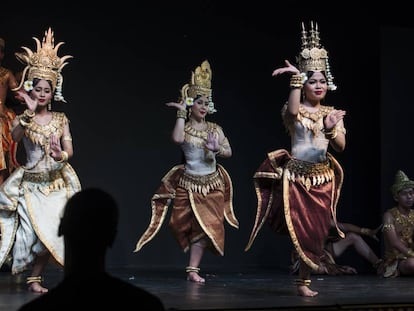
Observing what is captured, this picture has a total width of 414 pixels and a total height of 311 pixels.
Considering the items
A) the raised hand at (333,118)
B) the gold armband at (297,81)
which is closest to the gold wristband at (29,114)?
the gold armband at (297,81)

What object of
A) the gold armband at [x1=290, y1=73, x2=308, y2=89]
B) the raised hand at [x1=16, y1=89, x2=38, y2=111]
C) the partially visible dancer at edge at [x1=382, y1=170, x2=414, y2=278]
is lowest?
the partially visible dancer at edge at [x1=382, y1=170, x2=414, y2=278]

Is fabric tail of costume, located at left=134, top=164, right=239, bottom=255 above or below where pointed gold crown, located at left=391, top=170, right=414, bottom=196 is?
below

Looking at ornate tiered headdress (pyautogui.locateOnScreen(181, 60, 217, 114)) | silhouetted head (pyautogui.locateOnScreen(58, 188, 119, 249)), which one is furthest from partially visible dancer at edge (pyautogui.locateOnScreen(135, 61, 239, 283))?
silhouetted head (pyautogui.locateOnScreen(58, 188, 119, 249))

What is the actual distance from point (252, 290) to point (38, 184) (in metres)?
1.43

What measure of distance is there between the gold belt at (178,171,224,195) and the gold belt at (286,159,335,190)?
1.14 m

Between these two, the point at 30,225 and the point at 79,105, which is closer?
the point at 30,225

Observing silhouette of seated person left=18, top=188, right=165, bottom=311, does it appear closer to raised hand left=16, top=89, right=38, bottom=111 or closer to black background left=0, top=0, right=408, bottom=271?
raised hand left=16, top=89, right=38, bottom=111

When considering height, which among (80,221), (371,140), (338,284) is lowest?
(338,284)

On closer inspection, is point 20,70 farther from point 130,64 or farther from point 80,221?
point 80,221

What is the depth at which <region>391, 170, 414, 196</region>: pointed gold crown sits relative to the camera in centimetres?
648

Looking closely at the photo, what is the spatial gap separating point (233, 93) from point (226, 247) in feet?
4.53

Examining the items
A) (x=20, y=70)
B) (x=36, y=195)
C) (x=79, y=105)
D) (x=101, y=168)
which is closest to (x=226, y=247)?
(x=101, y=168)

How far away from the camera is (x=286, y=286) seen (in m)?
5.27

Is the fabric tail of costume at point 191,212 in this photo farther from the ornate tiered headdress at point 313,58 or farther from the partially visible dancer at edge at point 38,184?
the ornate tiered headdress at point 313,58
